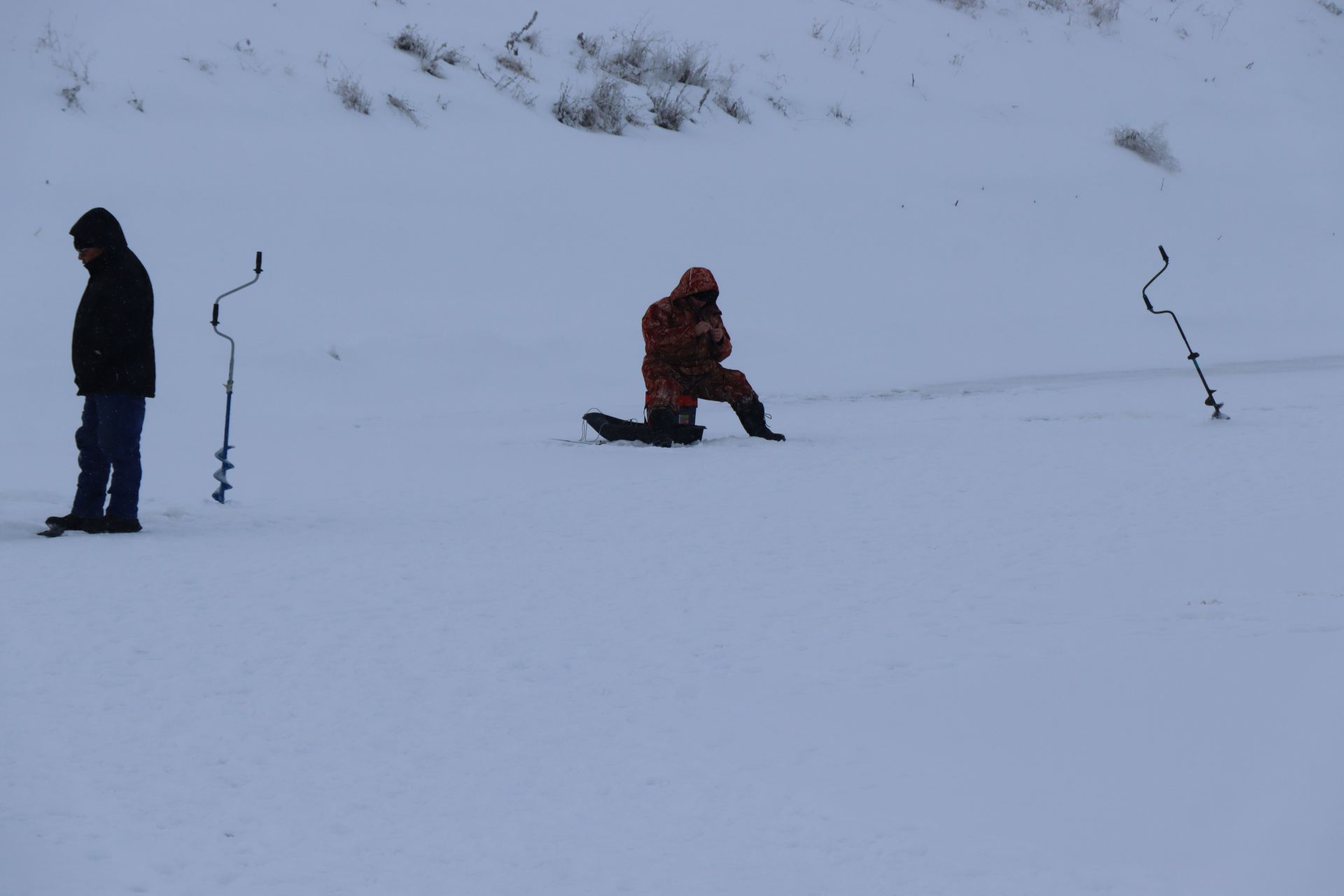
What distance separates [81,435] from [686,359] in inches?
199

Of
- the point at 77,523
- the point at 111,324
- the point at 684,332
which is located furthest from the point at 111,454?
the point at 684,332

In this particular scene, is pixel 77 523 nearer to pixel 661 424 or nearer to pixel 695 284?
pixel 661 424

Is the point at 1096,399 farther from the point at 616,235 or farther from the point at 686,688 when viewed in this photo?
the point at 686,688

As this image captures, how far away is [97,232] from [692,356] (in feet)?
16.5

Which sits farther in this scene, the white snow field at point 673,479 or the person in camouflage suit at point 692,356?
the person in camouflage suit at point 692,356

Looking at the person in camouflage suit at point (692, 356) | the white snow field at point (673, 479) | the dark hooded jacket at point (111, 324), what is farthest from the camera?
the person in camouflage suit at point (692, 356)

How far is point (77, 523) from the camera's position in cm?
768

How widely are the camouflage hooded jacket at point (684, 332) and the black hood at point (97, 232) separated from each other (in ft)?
15.2

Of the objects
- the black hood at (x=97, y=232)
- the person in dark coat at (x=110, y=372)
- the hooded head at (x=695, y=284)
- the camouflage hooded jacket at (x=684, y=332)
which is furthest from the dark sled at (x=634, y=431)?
the black hood at (x=97, y=232)

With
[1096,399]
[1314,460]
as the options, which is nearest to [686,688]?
[1314,460]

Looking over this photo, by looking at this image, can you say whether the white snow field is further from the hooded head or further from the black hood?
the black hood

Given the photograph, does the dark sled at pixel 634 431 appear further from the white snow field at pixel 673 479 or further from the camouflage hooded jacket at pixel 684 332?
the camouflage hooded jacket at pixel 684 332

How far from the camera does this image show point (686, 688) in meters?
5.09

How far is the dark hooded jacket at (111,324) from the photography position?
24.7 feet
